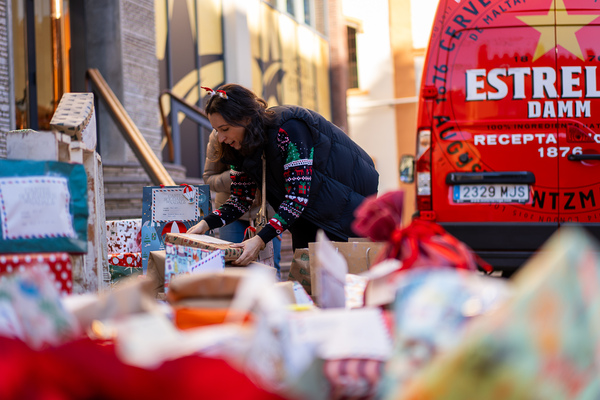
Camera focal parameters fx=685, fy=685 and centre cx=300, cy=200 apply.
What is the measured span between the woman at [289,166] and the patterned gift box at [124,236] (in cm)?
65

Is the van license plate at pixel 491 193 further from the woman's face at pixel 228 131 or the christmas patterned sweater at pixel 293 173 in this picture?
the woman's face at pixel 228 131

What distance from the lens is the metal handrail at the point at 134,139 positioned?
6.40m

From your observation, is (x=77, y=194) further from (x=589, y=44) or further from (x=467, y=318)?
(x=589, y=44)

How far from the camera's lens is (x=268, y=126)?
3.33 meters

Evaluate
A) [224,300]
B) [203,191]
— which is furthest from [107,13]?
[224,300]

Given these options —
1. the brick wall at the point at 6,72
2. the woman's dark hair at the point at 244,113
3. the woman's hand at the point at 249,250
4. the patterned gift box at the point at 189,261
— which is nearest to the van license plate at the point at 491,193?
the woman's dark hair at the point at 244,113

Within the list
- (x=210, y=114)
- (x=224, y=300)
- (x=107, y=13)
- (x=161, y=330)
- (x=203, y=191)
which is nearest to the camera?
(x=161, y=330)

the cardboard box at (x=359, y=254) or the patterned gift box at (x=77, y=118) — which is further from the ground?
the patterned gift box at (x=77, y=118)

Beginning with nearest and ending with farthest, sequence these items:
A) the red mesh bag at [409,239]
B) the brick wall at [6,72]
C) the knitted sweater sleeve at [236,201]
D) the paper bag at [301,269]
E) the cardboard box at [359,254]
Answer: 1. the red mesh bag at [409,239]
2. the cardboard box at [359,254]
3. the paper bag at [301,269]
4. the knitted sweater sleeve at [236,201]
5. the brick wall at [6,72]

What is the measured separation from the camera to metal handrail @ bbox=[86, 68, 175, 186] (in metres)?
6.40

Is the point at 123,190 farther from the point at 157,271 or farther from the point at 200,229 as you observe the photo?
the point at 157,271

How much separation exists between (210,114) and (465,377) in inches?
105

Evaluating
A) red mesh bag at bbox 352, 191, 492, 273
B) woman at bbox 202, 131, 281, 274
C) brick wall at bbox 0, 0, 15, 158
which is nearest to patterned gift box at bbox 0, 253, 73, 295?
red mesh bag at bbox 352, 191, 492, 273

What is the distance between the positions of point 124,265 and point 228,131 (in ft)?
3.24
